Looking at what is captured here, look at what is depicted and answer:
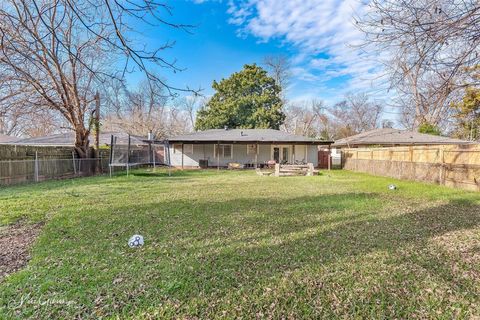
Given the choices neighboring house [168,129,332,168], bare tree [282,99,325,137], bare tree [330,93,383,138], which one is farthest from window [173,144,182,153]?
bare tree [330,93,383,138]

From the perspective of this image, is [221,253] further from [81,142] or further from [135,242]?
[81,142]

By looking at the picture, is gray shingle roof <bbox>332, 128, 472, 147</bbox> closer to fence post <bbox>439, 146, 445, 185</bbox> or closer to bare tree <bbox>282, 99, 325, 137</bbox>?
fence post <bbox>439, 146, 445, 185</bbox>

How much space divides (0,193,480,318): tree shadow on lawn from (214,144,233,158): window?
1533 centimetres

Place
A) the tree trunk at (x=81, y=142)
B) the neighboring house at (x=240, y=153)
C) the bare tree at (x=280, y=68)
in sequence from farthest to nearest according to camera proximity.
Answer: the bare tree at (x=280, y=68) → the neighboring house at (x=240, y=153) → the tree trunk at (x=81, y=142)

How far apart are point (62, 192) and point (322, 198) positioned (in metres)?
8.09

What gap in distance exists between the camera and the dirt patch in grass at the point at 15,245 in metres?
3.43

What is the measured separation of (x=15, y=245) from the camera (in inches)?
162

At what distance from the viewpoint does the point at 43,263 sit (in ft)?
11.3

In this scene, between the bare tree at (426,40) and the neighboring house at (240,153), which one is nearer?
the bare tree at (426,40)

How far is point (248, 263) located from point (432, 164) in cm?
1056

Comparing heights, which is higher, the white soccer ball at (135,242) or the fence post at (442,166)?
the fence post at (442,166)

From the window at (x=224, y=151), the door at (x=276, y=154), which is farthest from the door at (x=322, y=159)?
the window at (x=224, y=151)

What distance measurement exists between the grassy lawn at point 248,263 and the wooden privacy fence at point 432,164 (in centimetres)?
327

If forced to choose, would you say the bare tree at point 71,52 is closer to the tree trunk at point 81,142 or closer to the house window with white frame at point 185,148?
the tree trunk at point 81,142
